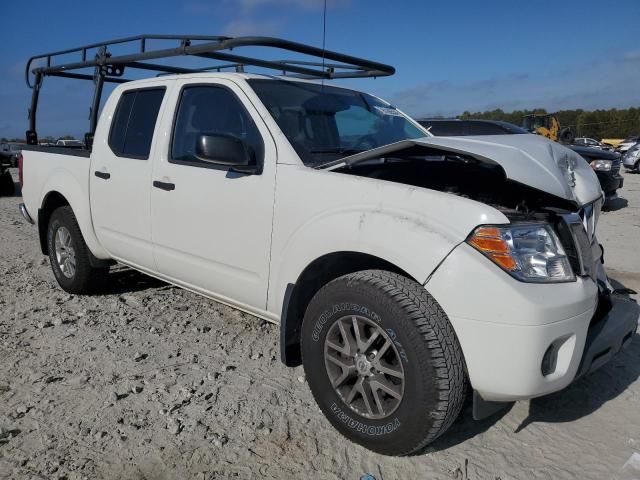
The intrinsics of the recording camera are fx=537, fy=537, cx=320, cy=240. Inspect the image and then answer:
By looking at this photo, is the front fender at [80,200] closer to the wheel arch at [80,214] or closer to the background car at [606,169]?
Answer: the wheel arch at [80,214]

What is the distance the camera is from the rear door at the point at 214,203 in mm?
3064

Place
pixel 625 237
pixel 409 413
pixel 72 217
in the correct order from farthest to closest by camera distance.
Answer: pixel 625 237
pixel 72 217
pixel 409 413

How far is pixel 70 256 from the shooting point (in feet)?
16.1

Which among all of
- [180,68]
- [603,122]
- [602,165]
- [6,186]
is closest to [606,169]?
[602,165]

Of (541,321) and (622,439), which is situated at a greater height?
(541,321)

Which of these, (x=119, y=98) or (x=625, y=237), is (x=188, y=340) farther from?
(x=625, y=237)

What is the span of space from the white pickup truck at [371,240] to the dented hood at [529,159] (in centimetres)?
1

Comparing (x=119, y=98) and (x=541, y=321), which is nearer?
(x=541, y=321)

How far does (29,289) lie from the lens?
517 centimetres

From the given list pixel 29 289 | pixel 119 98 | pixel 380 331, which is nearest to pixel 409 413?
pixel 380 331

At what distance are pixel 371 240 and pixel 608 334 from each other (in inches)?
47.5

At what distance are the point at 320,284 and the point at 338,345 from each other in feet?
1.46

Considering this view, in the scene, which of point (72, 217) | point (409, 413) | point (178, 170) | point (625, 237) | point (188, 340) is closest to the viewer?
point (409, 413)

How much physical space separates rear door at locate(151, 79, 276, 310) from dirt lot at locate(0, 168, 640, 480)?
1.77ft
